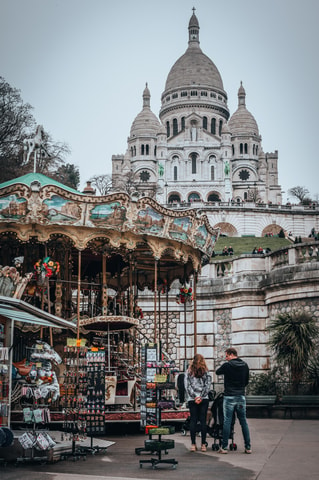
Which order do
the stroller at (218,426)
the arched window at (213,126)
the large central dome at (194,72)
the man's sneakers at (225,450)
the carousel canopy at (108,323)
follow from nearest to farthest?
1. the man's sneakers at (225,450)
2. the stroller at (218,426)
3. the carousel canopy at (108,323)
4. the arched window at (213,126)
5. the large central dome at (194,72)

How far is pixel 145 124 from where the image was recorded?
418ft

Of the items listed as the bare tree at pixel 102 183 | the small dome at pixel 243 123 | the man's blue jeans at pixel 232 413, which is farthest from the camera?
the small dome at pixel 243 123

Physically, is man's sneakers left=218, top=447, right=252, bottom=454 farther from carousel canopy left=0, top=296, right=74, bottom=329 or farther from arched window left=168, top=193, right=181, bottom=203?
arched window left=168, top=193, right=181, bottom=203

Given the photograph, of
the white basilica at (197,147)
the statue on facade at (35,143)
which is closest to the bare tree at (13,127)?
the statue on facade at (35,143)

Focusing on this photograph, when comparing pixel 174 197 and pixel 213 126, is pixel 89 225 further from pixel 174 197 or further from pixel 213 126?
pixel 213 126

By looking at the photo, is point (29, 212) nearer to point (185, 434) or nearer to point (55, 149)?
point (185, 434)

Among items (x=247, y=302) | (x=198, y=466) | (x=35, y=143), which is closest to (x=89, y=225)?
(x=35, y=143)

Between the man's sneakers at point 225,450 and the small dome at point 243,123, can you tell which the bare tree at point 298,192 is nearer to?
the small dome at point 243,123

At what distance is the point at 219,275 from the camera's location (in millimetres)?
29766

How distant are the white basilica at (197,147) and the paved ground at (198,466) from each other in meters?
87.8

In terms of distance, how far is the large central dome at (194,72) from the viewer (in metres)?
131

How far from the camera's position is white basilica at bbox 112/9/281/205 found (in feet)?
366

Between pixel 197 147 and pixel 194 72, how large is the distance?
22.9m

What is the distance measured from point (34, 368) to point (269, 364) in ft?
51.7
